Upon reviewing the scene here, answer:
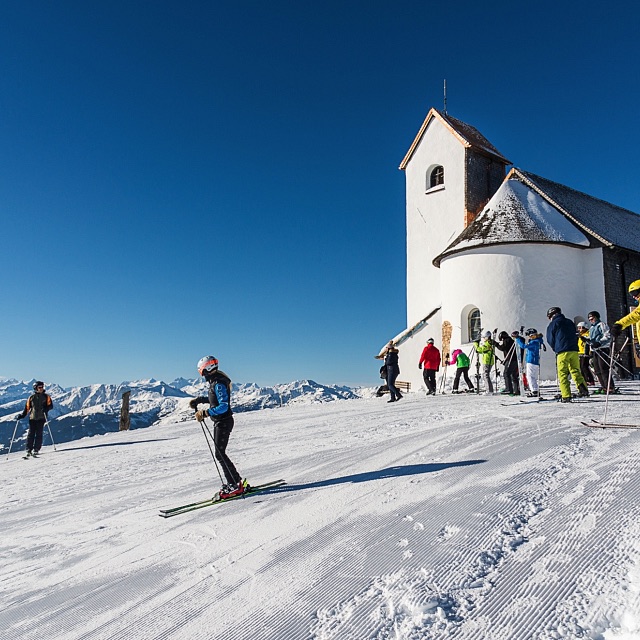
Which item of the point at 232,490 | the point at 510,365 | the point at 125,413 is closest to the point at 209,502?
the point at 232,490

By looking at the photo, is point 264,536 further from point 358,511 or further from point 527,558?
point 527,558

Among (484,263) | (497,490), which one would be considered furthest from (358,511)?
(484,263)

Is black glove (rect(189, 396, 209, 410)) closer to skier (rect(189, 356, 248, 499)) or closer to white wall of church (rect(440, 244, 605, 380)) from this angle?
skier (rect(189, 356, 248, 499))

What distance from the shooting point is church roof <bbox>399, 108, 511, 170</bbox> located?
2680 cm

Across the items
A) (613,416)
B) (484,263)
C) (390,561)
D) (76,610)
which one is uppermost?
(484,263)

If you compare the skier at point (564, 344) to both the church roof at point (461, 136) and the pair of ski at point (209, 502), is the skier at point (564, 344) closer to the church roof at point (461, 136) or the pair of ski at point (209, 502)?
the pair of ski at point (209, 502)

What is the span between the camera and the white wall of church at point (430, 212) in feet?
87.5

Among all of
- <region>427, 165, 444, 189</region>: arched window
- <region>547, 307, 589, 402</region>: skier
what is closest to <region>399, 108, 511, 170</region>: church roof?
<region>427, 165, 444, 189</region>: arched window

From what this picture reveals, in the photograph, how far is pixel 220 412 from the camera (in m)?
6.64

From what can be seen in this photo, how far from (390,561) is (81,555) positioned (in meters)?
→ 2.94

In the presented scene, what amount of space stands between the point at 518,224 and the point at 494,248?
66.9 inches

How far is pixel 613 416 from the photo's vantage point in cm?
932

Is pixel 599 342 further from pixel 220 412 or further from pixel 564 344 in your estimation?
pixel 220 412

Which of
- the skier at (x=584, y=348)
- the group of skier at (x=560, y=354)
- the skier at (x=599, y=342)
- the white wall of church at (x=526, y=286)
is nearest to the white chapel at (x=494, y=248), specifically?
the white wall of church at (x=526, y=286)
